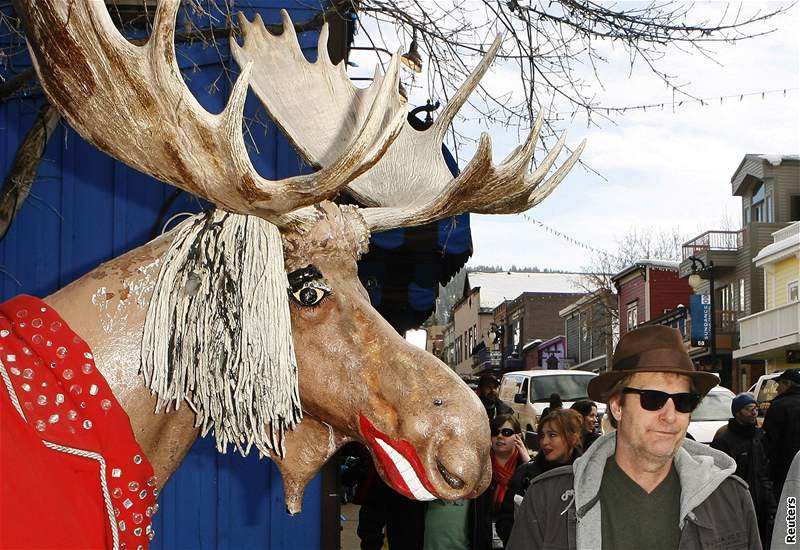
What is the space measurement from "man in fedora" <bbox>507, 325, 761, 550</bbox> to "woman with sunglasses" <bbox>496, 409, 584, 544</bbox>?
3183mm

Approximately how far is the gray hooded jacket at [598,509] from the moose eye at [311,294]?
918 millimetres

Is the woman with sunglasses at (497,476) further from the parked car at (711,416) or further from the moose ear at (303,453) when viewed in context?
the parked car at (711,416)

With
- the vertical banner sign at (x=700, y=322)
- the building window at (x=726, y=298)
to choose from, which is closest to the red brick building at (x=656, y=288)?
the building window at (x=726, y=298)

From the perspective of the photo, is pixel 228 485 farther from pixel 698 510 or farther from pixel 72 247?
pixel 698 510

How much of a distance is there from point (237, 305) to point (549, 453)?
13.6ft

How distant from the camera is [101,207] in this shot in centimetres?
676

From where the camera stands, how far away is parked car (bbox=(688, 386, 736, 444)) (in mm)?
13648

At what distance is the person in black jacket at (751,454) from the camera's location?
27.2 feet

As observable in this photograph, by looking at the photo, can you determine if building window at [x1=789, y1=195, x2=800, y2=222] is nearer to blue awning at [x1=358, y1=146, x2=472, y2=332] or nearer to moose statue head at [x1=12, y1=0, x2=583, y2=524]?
blue awning at [x1=358, y1=146, x2=472, y2=332]

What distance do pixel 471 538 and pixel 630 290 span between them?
4140cm

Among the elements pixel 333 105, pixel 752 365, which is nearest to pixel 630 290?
pixel 752 365

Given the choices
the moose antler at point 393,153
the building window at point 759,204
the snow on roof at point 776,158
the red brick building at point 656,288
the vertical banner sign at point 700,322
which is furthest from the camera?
the red brick building at point 656,288

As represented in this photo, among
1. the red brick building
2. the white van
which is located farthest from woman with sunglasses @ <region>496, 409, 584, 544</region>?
the red brick building

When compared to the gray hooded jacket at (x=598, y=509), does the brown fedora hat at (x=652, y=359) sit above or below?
above
